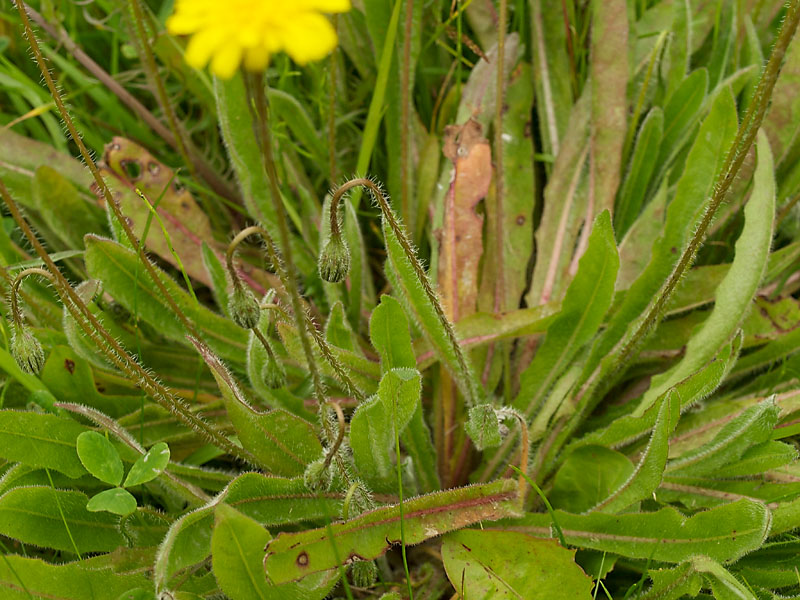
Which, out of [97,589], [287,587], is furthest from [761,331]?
[97,589]

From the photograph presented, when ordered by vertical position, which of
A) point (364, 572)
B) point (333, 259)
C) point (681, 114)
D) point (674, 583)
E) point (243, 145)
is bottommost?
point (674, 583)

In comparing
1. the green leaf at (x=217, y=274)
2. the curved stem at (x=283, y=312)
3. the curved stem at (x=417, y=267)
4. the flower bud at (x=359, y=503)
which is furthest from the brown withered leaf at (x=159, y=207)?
the flower bud at (x=359, y=503)

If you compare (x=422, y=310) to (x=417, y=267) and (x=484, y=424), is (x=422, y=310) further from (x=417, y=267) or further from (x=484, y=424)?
(x=484, y=424)

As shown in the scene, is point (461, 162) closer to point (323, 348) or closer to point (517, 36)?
point (517, 36)

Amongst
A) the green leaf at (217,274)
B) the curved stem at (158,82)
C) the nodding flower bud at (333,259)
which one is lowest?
the green leaf at (217,274)

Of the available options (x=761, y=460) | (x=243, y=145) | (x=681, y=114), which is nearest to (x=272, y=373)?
(x=243, y=145)

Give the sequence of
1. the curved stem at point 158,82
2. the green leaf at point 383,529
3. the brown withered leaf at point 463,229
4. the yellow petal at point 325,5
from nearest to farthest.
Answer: the yellow petal at point 325,5 → the green leaf at point 383,529 → the curved stem at point 158,82 → the brown withered leaf at point 463,229

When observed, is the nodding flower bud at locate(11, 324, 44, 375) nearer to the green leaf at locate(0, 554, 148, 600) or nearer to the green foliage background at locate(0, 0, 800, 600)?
the green foliage background at locate(0, 0, 800, 600)

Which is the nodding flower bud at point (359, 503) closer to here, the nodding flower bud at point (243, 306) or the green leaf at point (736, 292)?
the nodding flower bud at point (243, 306)
